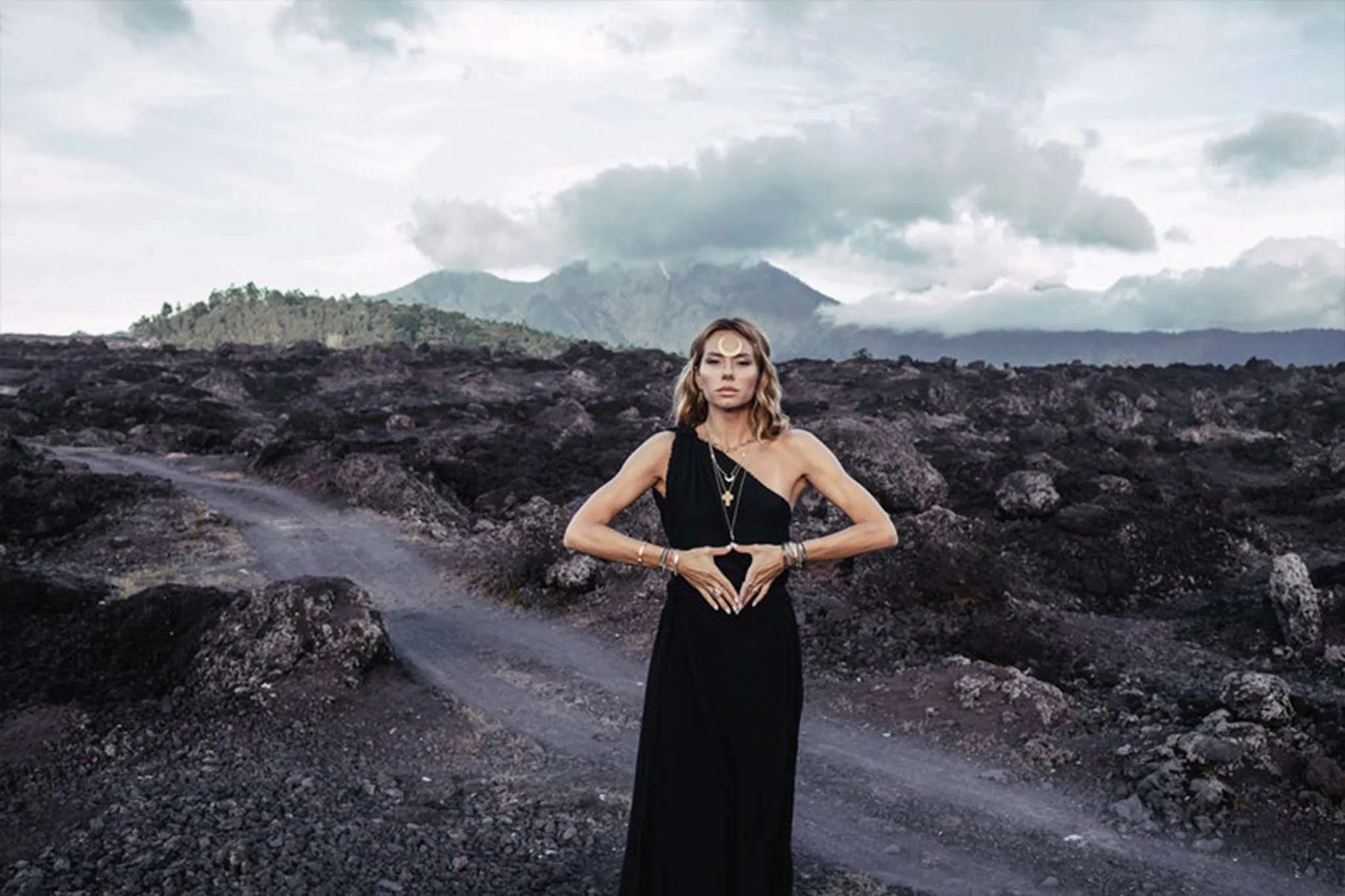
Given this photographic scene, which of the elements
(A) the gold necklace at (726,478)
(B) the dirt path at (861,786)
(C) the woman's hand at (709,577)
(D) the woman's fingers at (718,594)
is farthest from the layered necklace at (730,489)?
(B) the dirt path at (861,786)

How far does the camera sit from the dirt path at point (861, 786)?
6746 mm

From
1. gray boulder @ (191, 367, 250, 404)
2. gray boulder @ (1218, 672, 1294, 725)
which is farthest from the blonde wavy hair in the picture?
gray boulder @ (191, 367, 250, 404)

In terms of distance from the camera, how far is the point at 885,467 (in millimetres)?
19719

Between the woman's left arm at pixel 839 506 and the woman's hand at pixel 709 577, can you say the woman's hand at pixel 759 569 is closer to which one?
the woman's hand at pixel 709 577

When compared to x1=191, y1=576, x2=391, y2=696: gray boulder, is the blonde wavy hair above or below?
above

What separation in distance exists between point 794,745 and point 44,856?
18.2 feet

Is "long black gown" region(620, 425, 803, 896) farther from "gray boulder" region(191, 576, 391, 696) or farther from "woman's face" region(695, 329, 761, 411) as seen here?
"gray boulder" region(191, 576, 391, 696)

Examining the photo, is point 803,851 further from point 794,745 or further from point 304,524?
point 304,524

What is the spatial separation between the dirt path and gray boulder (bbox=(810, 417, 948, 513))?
846cm

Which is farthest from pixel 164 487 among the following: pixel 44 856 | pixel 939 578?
pixel 939 578

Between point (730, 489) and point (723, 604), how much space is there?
0.49 m

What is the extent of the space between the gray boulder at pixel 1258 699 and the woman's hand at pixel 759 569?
7019 millimetres

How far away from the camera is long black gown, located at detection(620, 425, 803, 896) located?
159 inches

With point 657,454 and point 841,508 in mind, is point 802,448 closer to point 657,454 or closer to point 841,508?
point 841,508
